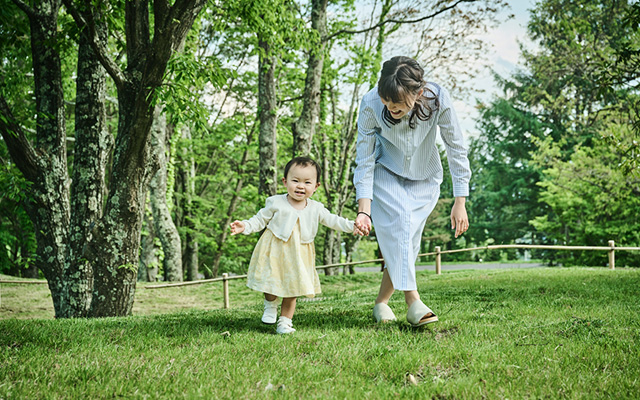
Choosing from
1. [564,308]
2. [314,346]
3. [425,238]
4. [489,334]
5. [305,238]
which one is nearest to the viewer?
[314,346]

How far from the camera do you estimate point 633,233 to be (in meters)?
20.7

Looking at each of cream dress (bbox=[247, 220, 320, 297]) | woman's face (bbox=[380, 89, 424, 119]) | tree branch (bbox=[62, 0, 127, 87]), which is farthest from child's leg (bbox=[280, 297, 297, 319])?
tree branch (bbox=[62, 0, 127, 87])

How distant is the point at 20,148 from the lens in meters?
7.48

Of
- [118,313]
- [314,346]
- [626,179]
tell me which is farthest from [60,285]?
[626,179]

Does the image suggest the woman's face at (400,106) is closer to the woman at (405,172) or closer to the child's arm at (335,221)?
the woman at (405,172)

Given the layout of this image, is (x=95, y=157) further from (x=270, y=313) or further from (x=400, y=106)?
(x=400, y=106)

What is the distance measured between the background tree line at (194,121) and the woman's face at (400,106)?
9.35 ft

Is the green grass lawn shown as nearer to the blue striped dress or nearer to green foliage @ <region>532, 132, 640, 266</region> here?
the blue striped dress

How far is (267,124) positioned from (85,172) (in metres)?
5.02

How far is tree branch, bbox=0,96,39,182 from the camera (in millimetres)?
7371

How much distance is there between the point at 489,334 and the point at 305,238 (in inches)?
61.4

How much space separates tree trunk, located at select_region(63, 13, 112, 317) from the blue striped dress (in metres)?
4.90

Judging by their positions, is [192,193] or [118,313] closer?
[118,313]

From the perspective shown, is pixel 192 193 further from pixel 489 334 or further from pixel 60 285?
pixel 489 334
